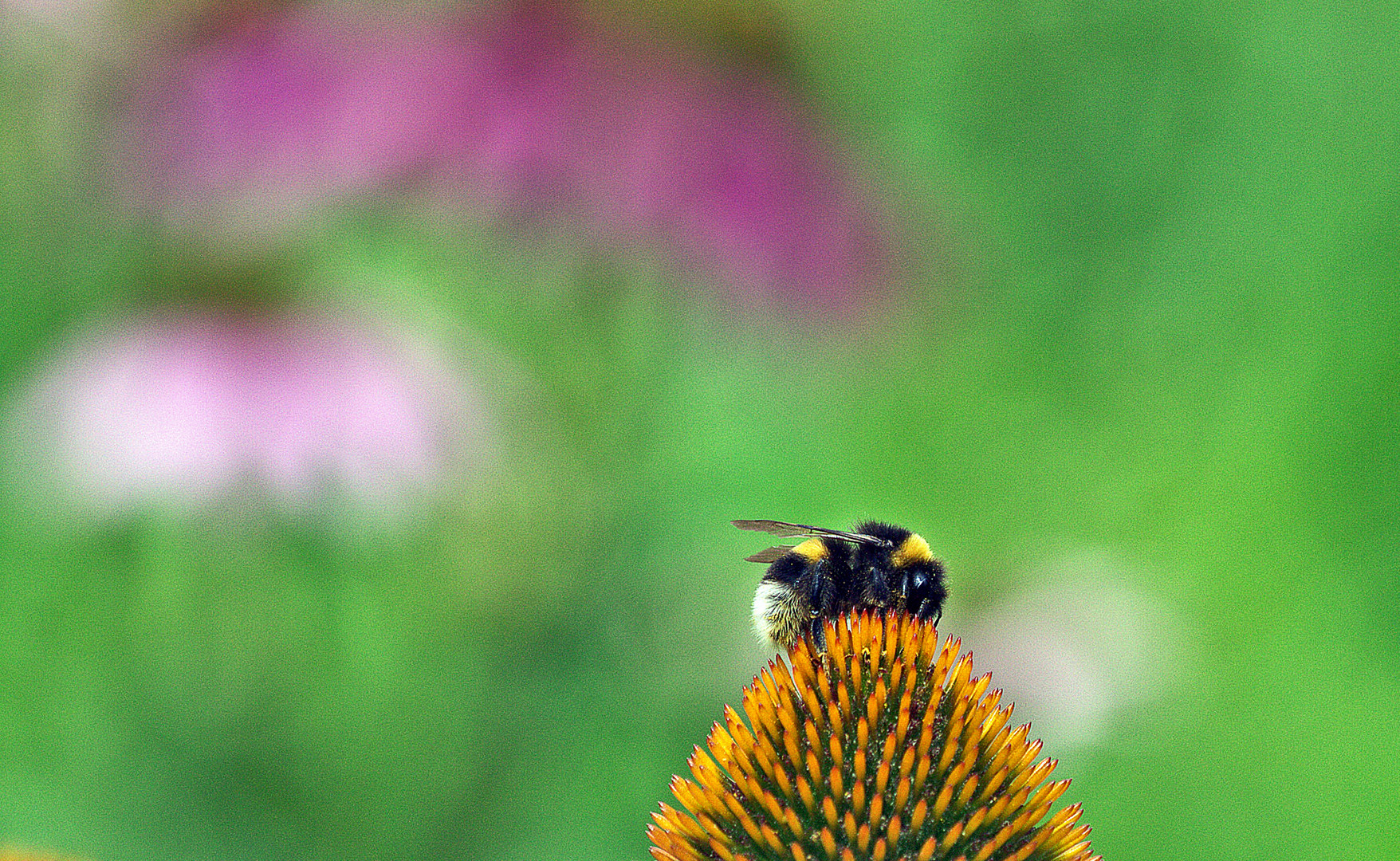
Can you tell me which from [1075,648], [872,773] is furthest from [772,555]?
[1075,648]

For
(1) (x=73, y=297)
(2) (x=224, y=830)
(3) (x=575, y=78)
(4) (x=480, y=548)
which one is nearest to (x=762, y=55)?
(3) (x=575, y=78)

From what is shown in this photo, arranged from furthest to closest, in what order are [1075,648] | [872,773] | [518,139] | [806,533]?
[1075,648], [518,139], [806,533], [872,773]

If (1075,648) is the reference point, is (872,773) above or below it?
below

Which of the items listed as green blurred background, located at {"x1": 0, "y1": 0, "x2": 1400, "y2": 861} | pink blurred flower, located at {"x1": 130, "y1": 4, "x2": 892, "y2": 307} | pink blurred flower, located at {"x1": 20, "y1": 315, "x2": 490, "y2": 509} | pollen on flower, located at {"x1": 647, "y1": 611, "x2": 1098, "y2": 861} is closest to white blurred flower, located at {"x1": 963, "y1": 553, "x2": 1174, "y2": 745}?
green blurred background, located at {"x1": 0, "y1": 0, "x2": 1400, "y2": 861}

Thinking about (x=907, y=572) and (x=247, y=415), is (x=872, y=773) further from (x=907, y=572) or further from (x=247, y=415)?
(x=247, y=415)

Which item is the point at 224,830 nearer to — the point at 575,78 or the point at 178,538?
the point at 178,538

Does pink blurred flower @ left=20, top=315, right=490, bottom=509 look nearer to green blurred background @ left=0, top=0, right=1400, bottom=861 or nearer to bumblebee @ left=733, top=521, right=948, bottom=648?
green blurred background @ left=0, top=0, right=1400, bottom=861
